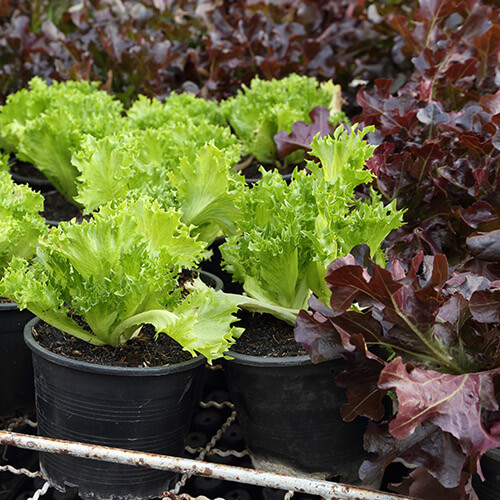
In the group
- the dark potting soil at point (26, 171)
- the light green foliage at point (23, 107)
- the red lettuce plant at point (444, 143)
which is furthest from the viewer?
the dark potting soil at point (26, 171)

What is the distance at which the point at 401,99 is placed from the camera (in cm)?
193

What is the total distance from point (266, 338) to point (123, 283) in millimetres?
352

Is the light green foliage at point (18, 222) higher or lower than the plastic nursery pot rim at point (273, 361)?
higher

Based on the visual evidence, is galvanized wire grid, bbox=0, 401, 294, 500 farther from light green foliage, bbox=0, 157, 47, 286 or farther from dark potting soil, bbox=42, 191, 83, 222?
dark potting soil, bbox=42, 191, 83, 222

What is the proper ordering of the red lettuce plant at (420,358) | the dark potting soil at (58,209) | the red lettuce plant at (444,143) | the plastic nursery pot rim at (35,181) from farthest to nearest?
1. the plastic nursery pot rim at (35,181)
2. the dark potting soil at (58,209)
3. the red lettuce plant at (444,143)
4. the red lettuce plant at (420,358)

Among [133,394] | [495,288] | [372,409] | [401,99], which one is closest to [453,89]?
[401,99]

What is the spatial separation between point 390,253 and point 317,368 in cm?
38

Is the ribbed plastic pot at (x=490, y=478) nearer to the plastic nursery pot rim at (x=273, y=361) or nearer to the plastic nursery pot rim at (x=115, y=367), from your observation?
the plastic nursery pot rim at (x=273, y=361)

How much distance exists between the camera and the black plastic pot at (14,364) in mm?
1649

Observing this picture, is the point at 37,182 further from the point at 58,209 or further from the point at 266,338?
the point at 266,338

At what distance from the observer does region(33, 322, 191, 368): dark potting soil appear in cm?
141

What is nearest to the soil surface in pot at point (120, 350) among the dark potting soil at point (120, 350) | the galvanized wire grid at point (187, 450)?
the dark potting soil at point (120, 350)

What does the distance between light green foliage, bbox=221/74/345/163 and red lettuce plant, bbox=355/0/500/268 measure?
1.13 feet

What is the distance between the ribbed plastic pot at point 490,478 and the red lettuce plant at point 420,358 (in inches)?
3.3
